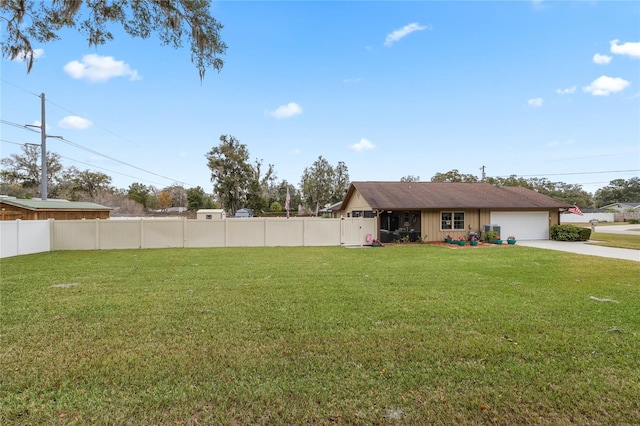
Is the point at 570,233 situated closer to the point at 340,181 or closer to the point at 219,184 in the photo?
the point at 340,181

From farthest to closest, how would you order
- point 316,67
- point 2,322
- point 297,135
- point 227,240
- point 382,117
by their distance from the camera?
point 297,135
point 382,117
point 316,67
point 227,240
point 2,322

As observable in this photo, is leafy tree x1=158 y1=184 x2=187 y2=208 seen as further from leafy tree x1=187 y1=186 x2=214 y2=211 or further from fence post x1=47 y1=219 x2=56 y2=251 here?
fence post x1=47 y1=219 x2=56 y2=251

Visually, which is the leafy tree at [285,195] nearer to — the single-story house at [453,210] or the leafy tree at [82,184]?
the leafy tree at [82,184]

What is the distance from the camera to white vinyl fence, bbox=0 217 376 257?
44.1 feet

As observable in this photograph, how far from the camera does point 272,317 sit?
452 centimetres

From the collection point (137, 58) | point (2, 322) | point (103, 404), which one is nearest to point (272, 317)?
point (103, 404)

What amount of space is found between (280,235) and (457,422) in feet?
42.8

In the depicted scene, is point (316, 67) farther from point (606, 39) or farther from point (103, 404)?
point (103, 404)

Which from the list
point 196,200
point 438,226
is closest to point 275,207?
point 196,200

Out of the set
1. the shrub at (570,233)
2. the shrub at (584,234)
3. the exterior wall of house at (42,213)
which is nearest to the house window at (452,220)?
the shrub at (570,233)

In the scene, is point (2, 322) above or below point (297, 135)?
below

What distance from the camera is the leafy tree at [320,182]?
46688 mm

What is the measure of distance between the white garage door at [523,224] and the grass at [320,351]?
10.9 meters

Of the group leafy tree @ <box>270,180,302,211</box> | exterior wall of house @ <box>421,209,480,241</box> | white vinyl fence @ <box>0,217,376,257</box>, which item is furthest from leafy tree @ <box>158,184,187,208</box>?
exterior wall of house @ <box>421,209,480,241</box>
